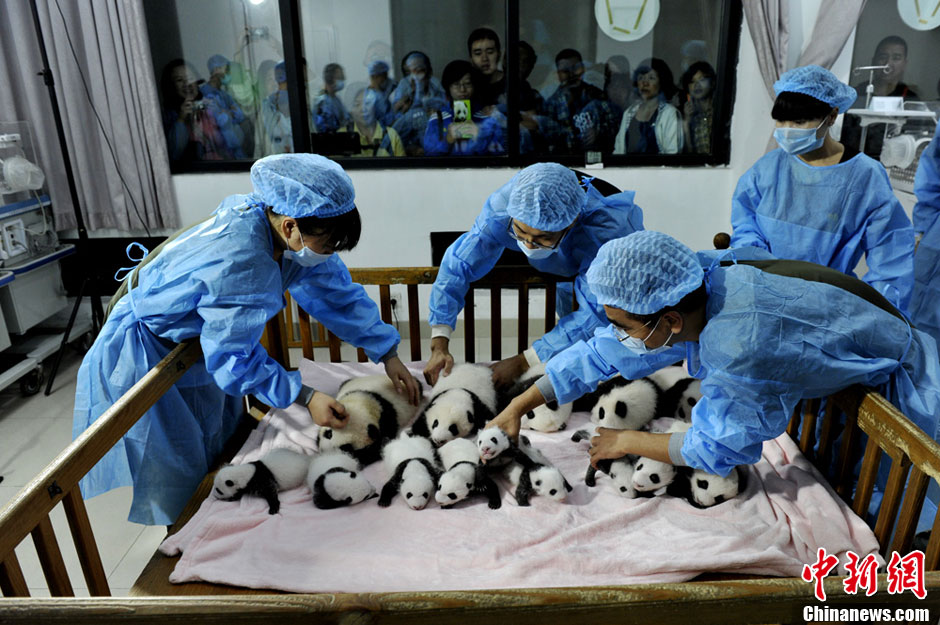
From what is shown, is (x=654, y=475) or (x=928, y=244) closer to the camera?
(x=654, y=475)

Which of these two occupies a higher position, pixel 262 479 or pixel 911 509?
pixel 911 509

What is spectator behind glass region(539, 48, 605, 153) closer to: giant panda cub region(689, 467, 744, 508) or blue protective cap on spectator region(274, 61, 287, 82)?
blue protective cap on spectator region(274, 61, 287, 82)

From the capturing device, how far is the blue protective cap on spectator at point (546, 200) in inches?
84.8

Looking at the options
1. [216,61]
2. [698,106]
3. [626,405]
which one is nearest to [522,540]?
[626,405]

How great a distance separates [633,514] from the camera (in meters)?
1.89

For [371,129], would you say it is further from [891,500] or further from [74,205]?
[891,500]


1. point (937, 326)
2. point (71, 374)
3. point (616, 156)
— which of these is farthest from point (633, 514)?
point (71, 374)

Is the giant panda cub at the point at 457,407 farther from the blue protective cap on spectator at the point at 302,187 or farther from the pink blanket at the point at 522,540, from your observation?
the blue protective cap on spectator at the point at 302,187

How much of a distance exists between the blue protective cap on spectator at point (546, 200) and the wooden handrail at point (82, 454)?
117 cm

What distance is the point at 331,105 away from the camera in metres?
4.38

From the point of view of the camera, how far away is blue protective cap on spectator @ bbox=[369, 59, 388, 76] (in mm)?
4352

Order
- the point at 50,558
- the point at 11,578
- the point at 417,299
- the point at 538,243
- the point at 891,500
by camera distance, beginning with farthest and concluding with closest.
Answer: the point at 417,299, the point at 538,243, the point at 891,500, the point at 50,558, the point at 11,578

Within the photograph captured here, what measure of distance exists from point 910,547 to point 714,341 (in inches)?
29.6

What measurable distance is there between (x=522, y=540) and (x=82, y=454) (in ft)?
3.80
